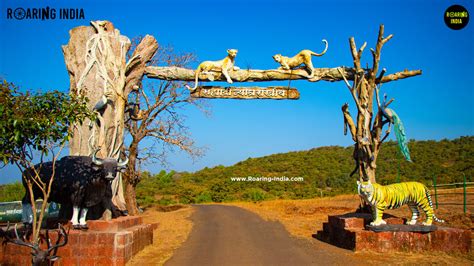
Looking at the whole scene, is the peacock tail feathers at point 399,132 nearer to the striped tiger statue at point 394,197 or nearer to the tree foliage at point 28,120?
the striped tiger statue at point 394,197

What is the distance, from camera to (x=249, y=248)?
9.84m

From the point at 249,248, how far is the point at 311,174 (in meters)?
30.2

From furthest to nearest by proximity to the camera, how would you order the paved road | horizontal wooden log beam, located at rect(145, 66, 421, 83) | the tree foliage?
horizontal wooden log beam, located at rect(145, 66, 421, 83), the paved road, the tree foliage

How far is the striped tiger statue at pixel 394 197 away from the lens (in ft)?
29.5

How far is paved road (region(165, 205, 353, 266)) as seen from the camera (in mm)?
8367

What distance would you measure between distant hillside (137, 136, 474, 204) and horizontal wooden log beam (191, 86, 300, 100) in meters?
17.3

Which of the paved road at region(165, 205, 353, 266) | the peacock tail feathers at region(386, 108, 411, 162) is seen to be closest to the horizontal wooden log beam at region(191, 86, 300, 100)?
the peacock tail feathers at region(386, 108, 411, 162)

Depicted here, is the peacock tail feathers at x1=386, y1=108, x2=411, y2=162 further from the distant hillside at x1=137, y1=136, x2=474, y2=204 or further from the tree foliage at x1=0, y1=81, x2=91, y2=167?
the distant hillside at x1=137, y1=136, x2=474, y2=204

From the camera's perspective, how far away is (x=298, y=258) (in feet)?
28.3

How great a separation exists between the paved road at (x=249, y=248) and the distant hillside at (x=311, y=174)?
52.9 ft

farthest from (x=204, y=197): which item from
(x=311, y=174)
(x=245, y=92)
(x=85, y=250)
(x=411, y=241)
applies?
(x=85, y=250)

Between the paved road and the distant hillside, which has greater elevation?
the distant hillside

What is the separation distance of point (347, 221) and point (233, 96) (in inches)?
176

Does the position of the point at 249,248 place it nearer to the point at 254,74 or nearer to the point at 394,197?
the point at 394,197
